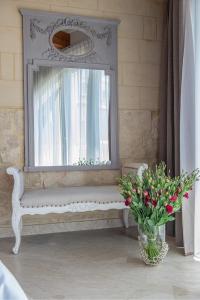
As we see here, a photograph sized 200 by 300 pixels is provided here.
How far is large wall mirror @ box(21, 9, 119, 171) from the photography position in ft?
13.5

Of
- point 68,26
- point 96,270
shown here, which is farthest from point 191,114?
point 68,26

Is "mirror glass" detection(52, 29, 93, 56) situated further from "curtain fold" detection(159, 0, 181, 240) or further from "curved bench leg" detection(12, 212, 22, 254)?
"curved bench leg" detection(12, 212, 22, 254)

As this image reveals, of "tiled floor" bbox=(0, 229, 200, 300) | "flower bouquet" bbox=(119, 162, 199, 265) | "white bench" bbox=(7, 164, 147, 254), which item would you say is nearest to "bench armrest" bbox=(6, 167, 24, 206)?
"white bench" bbox=(7, 164, 147, 254)

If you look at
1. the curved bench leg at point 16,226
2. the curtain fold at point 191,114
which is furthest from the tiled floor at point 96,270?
the curtain fold at point 191,114

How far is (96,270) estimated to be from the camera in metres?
2.97

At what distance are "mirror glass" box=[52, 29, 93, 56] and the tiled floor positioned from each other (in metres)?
2.07

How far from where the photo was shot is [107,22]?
4395mm

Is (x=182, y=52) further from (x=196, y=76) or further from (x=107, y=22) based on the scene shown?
(x=107, y=22)

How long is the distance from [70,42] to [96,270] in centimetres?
254

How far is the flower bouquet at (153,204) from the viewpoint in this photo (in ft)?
9.51

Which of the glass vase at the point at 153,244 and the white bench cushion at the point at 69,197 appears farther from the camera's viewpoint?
the white bench cushion at the point at 69,197

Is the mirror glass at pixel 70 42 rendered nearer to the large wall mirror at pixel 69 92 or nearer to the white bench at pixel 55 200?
the large wall mirror at pixel 69 92

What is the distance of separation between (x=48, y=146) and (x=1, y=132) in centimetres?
52

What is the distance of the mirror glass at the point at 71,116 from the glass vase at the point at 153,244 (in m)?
1.50
